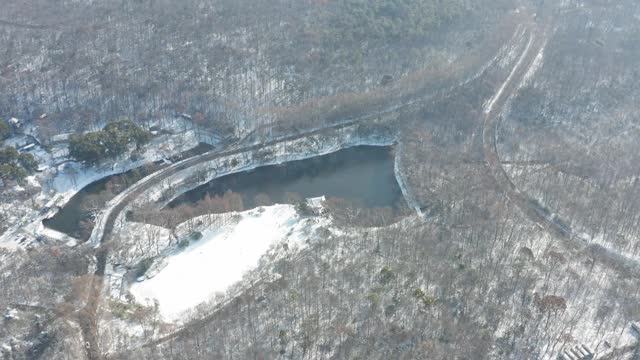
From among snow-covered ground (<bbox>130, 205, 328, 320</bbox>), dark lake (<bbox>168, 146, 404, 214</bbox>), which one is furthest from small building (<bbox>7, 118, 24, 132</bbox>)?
snow-covered ground (<bbox>130, 205, 328, 320</bbox>)

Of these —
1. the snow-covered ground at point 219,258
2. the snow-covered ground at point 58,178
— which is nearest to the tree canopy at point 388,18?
the snow-covered ground at point 58,178

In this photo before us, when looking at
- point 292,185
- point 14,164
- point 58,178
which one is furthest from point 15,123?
point 292,185

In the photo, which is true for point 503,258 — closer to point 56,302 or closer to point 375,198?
point 375,198

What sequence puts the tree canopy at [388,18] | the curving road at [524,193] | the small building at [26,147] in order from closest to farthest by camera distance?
1. the curving road at [524,193]
2. the small building at [26,147]
3. the tree canopy at [388,18]

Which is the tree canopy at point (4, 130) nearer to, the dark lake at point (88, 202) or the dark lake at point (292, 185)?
the dark lake at point (88, 202)

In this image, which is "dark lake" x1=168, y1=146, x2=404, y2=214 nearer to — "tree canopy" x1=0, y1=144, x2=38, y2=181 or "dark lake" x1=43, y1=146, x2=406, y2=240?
"dark lake" x1=43, y1=146, x2=406, y2=240

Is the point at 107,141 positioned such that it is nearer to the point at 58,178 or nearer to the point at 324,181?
the point at 58,178

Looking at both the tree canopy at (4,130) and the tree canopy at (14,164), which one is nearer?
the tree canopy at (14,164)
